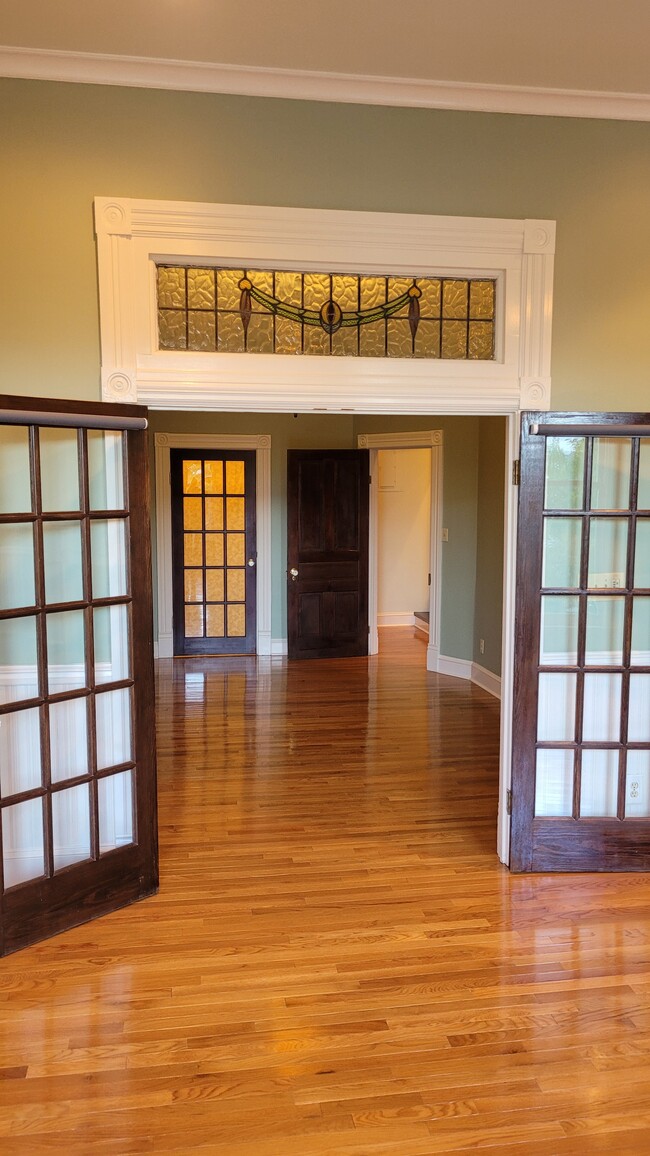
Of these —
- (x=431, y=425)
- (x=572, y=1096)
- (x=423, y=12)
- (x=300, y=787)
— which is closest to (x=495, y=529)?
(x=431, y=425)

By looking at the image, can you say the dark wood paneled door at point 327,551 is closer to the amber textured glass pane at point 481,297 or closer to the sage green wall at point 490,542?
the sage green wall at point 490,542

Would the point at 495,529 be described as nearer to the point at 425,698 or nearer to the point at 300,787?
the point at 425,698

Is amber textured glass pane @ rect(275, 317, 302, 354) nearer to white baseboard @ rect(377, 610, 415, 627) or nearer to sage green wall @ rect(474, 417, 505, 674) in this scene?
sage green wall @ rect(474, 417, 505, 674)

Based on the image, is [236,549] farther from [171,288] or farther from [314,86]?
[314,86]

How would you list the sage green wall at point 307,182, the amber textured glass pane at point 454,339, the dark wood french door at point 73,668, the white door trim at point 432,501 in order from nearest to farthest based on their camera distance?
1. the dark wood french door at point 73,668
2. the sage green wall at point 307,182
3. the amber textured glass pane at point 454,339
4. the white door trim at point 432,501

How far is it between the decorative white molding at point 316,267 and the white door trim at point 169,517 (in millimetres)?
5058

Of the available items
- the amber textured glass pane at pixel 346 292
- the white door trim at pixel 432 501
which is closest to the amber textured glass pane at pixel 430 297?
the amber textured glass pane at pixel 346 292

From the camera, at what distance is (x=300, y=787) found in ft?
15.8

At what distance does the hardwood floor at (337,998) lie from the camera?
2.21 metres

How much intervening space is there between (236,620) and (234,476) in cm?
152

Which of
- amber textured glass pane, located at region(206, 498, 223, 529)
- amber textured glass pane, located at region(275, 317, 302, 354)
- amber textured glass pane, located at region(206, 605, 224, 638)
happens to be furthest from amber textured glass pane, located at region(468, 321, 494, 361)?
amber textured glass pane, located at region(206, 605, 224, 638)

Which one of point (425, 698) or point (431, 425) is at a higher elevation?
point (431, 425)

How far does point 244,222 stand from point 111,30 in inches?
30.6

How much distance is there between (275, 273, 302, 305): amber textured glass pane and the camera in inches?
136
